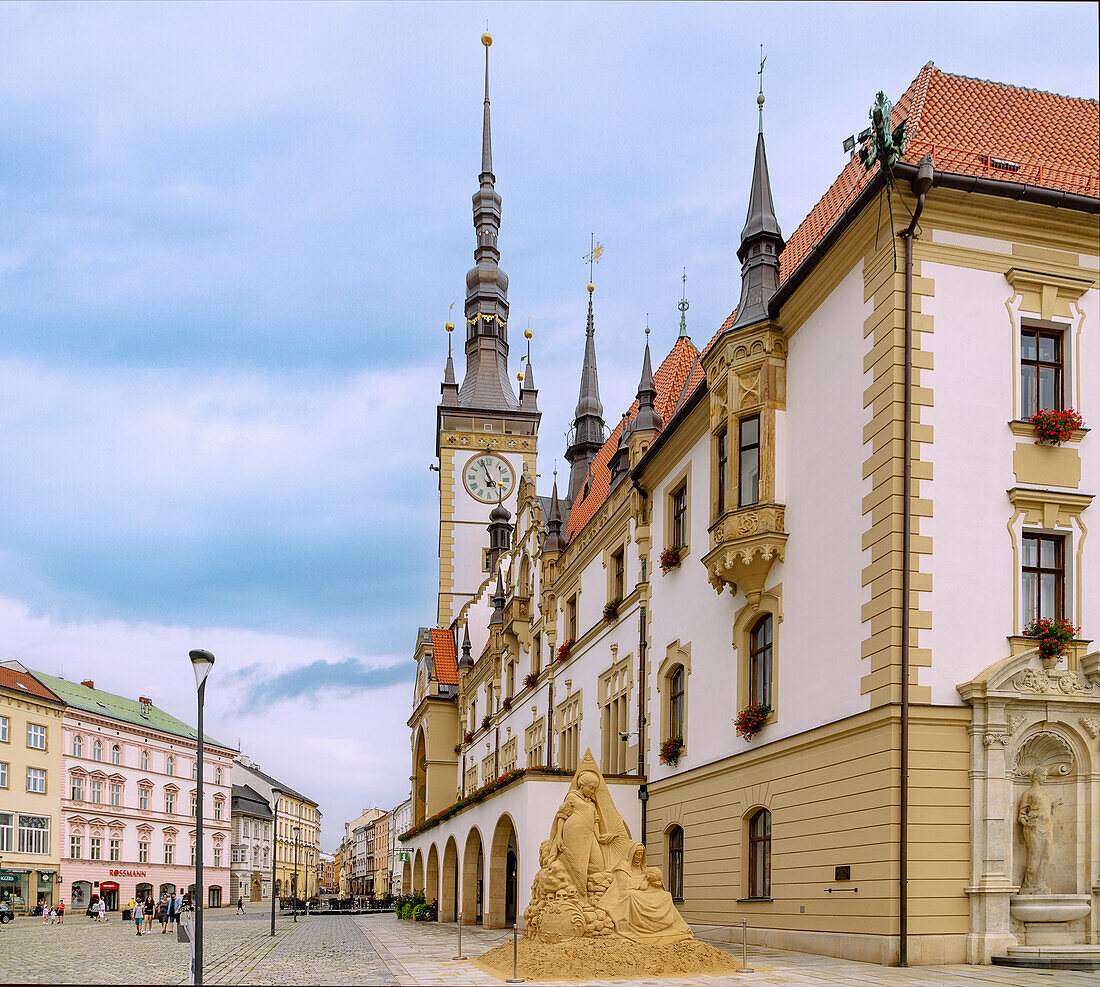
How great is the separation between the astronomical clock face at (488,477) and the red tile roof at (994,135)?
52558 millimetres

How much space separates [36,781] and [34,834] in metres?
2.82

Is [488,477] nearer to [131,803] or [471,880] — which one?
[131,803]

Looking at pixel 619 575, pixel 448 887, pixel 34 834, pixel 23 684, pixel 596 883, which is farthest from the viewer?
pixel 23 684

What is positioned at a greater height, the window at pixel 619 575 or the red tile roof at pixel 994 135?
the red tile roof at pixel 994 135

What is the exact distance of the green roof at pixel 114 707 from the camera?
7738 cm

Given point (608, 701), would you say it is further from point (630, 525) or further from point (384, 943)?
point (384, 943)

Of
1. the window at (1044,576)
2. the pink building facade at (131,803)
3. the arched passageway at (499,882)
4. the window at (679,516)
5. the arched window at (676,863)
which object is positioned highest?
the window at (679,516)

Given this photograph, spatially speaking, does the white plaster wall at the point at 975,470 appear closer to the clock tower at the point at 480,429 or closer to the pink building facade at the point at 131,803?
the clock tower at the point at 480,429

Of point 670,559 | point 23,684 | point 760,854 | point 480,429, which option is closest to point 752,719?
point 760,854

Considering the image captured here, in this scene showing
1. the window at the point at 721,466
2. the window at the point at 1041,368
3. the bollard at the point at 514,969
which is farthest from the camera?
the window at the point at 721,466

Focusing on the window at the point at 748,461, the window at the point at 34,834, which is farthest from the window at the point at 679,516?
the window at the point at 34,834

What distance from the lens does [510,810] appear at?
30.6m

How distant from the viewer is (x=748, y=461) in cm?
2297

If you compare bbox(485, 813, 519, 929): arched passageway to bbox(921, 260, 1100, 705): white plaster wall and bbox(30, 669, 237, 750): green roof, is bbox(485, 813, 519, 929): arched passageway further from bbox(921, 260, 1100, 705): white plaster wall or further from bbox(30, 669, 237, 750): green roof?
bbox(30, 669, 237, 750): green roof
